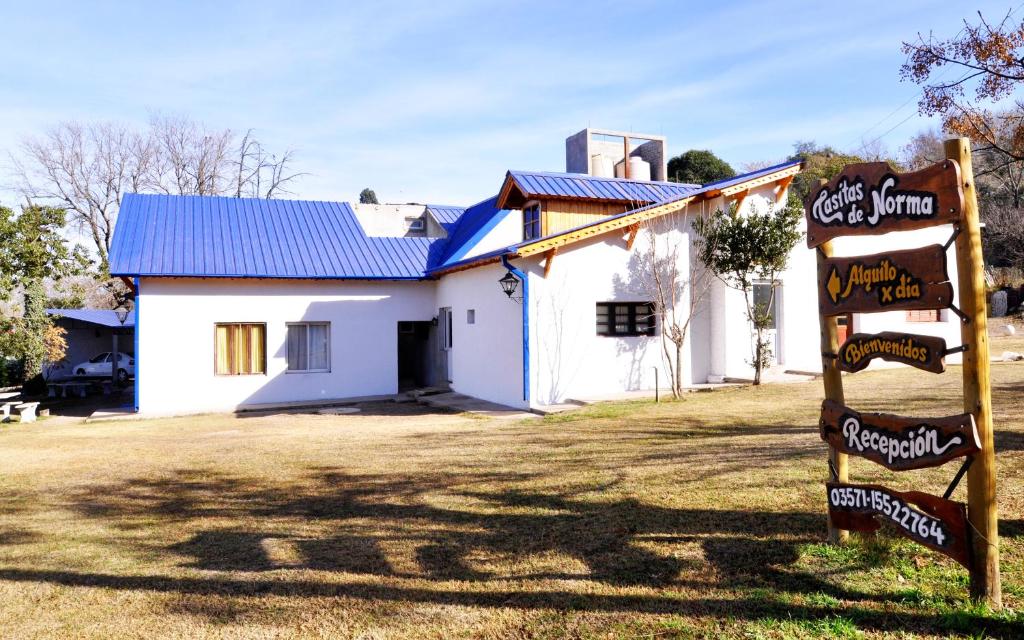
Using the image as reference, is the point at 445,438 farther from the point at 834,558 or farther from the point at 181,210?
the point at 181,210

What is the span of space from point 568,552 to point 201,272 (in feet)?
48.9

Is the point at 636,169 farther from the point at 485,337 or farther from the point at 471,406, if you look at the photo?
the point at 471,406

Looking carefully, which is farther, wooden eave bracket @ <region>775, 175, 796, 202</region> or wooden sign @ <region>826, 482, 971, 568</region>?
wooden eave bracket @ <region>775, 175, 796, 202</region>

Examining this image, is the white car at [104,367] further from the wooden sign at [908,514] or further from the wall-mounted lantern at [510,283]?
the wooden sign at [908,514]

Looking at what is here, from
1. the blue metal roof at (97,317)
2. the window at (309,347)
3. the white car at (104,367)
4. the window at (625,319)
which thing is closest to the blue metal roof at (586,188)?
the window at (625,319)

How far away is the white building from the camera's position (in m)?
15.5

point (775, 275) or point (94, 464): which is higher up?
point (775, 275)

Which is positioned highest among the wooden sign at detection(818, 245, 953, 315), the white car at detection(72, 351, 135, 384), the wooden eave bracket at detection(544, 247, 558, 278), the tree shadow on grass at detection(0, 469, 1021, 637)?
the wooden eave bracket at detection(544, 247, 558, 278)

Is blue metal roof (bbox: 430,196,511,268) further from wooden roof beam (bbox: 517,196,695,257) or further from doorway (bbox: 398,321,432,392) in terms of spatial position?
wooden roof beam (bbox: 517,196,695,257)

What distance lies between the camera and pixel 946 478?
648 centimetres

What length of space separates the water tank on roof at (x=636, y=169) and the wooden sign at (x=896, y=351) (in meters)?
19.9

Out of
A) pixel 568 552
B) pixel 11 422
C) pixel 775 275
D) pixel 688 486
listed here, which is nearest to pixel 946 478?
pixel 688 486

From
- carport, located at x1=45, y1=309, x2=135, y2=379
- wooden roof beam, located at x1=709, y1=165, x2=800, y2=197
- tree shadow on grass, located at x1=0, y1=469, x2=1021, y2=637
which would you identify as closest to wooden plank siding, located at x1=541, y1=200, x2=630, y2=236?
wooden roof beam, located at x1=709, y1=165, x2=800, y2=197

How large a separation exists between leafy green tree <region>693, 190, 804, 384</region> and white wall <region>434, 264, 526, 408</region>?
462 cm
